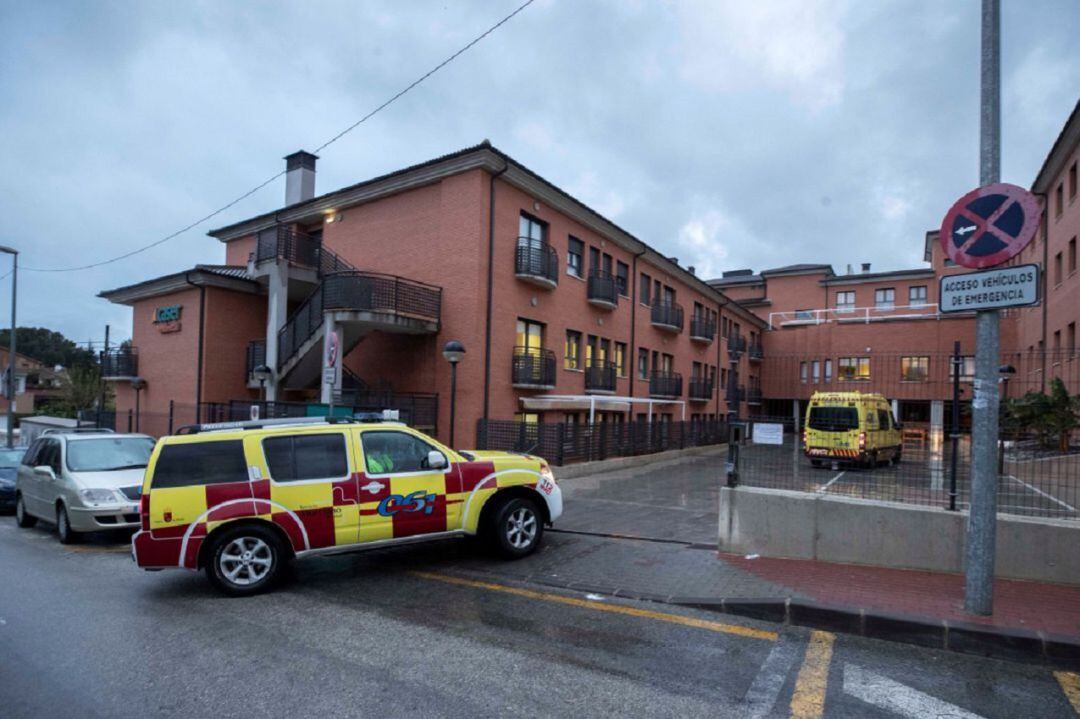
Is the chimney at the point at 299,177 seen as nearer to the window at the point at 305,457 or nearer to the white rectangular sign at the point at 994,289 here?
the window at the point at 305,457

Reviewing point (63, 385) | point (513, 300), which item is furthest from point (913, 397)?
point (63, 385)

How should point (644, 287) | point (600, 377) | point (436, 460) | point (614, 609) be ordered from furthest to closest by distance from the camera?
point (644, 287) → point (600, 377) → point (436, 460) → point (614, 609)

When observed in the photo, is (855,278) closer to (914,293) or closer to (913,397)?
(914,293)

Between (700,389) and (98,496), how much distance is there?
26755 mm

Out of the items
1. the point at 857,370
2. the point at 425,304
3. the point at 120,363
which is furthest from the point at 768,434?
the point at 120,363

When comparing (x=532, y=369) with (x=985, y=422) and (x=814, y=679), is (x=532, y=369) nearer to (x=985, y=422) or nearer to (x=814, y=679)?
(x=985, y=422)

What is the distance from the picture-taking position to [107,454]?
10242 millimetres

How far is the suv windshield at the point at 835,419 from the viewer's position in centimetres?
1850

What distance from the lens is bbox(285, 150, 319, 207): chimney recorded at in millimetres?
24453

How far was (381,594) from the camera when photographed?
634cm

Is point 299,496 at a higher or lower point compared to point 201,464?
lower

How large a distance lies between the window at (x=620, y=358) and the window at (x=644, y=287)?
2.68 m

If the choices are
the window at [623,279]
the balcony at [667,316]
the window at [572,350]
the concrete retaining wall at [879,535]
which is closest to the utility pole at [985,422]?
the concrete retaining wall at [879,535]

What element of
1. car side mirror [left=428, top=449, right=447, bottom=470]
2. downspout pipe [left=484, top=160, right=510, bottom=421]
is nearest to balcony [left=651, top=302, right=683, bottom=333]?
downspout pipe [left=484, top=160, right=510, bottom=421]
